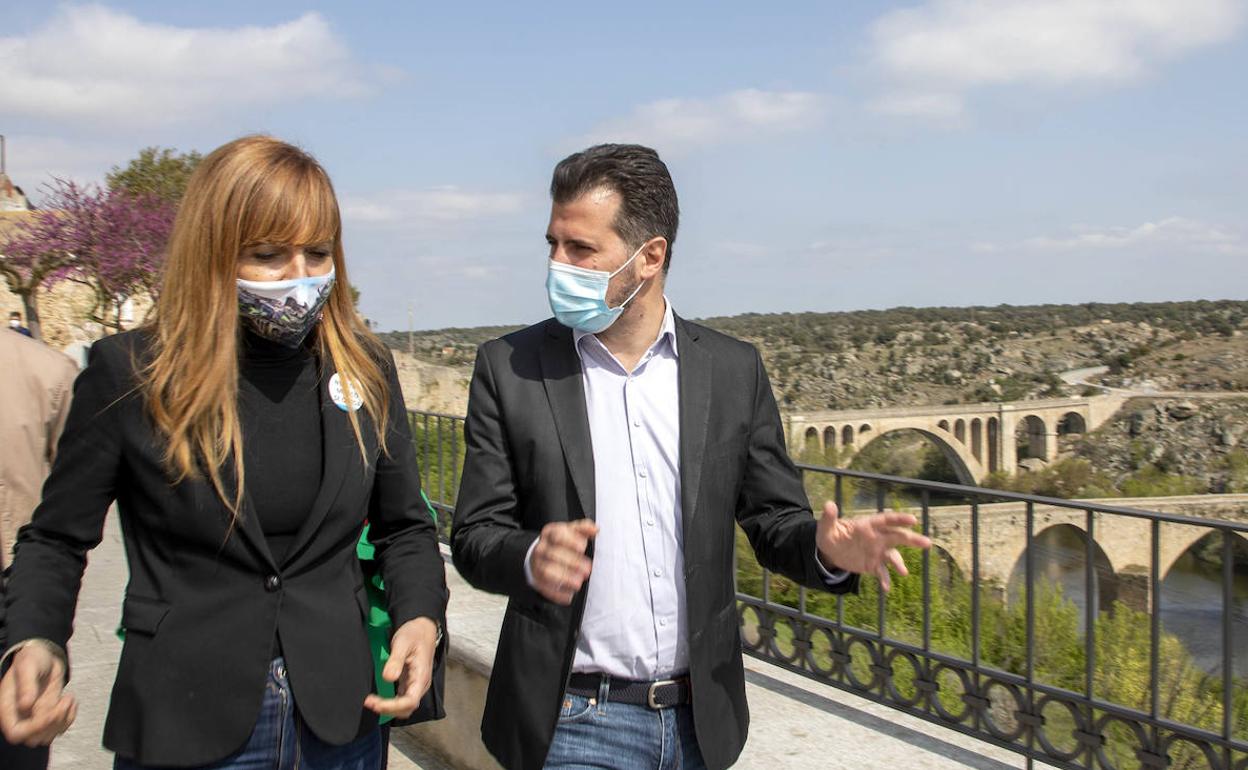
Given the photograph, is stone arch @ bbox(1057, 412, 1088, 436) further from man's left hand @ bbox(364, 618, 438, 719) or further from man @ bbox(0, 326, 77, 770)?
man's left hand @ bbox(364, 618, 438, 719)

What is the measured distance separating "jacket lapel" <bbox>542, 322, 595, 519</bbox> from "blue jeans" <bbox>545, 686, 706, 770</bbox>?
353mm

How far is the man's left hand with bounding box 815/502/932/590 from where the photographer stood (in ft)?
5.85

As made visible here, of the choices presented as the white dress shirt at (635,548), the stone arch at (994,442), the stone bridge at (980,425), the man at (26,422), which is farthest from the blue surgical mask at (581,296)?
the stone arch at (994,442)

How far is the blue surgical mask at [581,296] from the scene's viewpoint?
2059 millimetres

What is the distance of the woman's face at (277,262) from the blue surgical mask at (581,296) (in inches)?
19.4

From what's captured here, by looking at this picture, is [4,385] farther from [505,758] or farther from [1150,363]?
[1150,363]

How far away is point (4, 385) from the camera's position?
2.23m

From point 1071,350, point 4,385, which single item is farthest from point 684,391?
point 1071,350

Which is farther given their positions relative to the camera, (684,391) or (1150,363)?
(1150,363)

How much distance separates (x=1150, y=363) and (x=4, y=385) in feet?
333

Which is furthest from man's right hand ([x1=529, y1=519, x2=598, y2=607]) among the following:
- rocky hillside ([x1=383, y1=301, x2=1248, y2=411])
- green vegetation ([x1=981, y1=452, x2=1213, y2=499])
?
rocky hillside ([x1=383, y1=301, x2=1248, y2=411])

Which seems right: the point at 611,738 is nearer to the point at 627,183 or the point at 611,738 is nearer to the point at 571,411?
the point at 571,411

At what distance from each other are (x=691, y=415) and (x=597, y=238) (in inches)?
15.5

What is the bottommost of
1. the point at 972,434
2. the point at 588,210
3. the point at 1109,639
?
the point at 972,434
